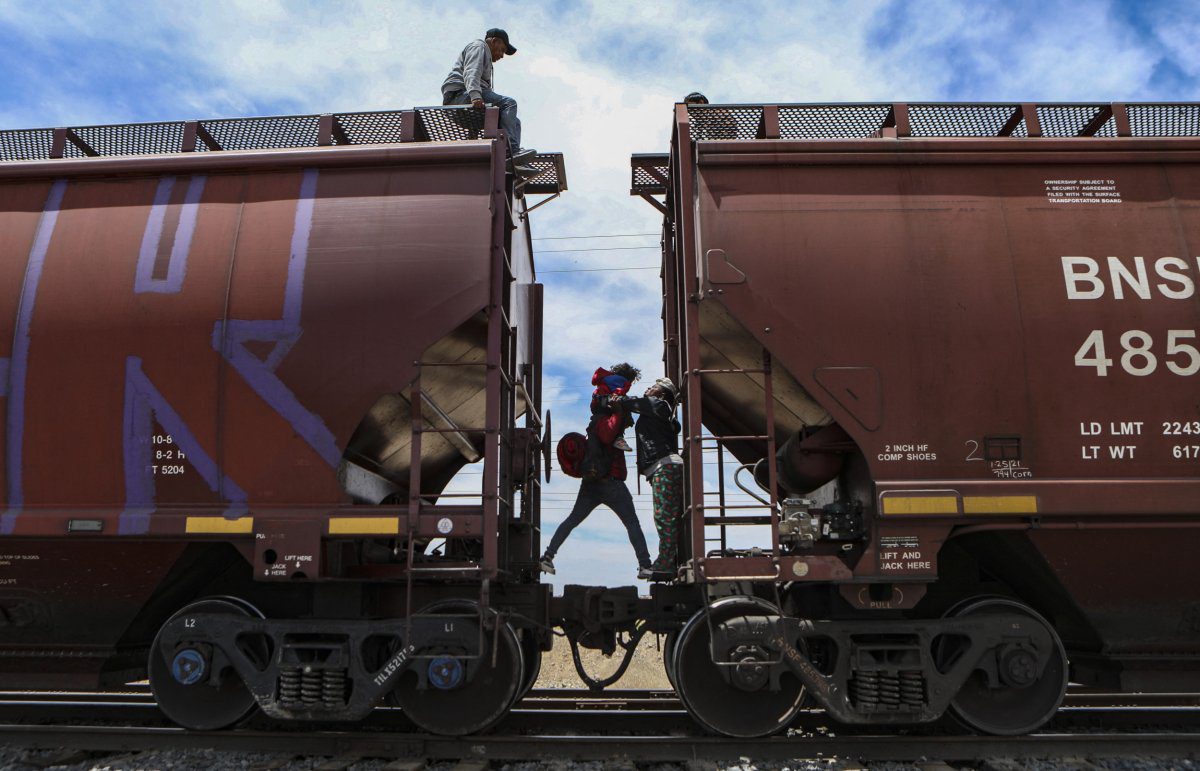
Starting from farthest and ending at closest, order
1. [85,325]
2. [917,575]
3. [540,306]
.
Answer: [540,306], [85,325], [917,575]

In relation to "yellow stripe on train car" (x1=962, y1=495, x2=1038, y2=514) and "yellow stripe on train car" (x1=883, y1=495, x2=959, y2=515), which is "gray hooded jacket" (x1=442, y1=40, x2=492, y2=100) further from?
"yellow stripe on train car" (x1=962, y1=495, x2=1038, y2=514)

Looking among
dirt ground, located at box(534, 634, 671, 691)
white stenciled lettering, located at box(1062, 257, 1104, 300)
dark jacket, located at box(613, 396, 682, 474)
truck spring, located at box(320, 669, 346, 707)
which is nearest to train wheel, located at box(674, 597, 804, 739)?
dark jacket, located at box(613, 396, 682, 474)

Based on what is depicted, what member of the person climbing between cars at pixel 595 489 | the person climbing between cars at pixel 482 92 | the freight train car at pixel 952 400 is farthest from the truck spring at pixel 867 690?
the person climbing between cars at pixel 482 92

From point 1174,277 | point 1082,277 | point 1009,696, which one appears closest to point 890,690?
point 1009,696

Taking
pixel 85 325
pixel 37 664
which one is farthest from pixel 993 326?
pixel 37 664

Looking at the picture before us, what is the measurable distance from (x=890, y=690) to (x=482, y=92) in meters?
5.77

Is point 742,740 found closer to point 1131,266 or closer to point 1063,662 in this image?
point 1063,662

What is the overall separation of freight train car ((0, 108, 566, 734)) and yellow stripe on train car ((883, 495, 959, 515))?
2753mm

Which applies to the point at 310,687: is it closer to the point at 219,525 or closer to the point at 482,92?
the point at 219,525

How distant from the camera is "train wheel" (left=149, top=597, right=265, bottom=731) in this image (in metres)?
5.45

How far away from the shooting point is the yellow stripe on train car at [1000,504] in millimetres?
5090

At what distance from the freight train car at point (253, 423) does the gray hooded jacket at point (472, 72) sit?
768mm

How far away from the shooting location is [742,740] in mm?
5293

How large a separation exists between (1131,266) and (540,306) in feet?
17.9
